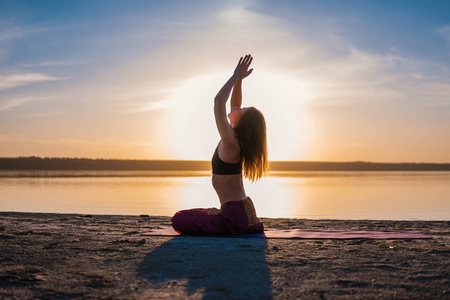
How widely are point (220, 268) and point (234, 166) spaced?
184 cm

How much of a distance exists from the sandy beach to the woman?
1.35ft

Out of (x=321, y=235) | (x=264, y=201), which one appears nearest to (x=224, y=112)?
(x=321, y=235)

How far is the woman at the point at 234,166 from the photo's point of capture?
5168 mm

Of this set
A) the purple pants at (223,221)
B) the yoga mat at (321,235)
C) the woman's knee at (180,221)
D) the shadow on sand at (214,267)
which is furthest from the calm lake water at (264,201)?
the shadow on sand at (214,267)

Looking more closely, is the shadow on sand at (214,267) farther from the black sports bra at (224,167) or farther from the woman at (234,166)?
the black sports bra at (224,167)

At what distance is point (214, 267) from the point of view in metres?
3.83

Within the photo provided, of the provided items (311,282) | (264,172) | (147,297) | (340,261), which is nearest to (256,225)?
(264,172)

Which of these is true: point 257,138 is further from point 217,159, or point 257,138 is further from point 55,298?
point 55,298

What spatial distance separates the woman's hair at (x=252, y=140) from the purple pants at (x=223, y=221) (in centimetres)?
48

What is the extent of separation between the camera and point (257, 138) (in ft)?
17.5

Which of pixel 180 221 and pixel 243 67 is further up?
pixel 243 67

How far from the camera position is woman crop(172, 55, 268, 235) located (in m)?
5.17

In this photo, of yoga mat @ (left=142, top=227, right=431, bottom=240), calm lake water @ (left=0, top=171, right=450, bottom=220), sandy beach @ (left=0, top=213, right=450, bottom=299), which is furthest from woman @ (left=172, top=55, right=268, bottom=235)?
calm lake water @ (left=0, top=171, right=450, bottom=220)

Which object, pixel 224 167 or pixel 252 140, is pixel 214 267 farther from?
pixel 252 140
